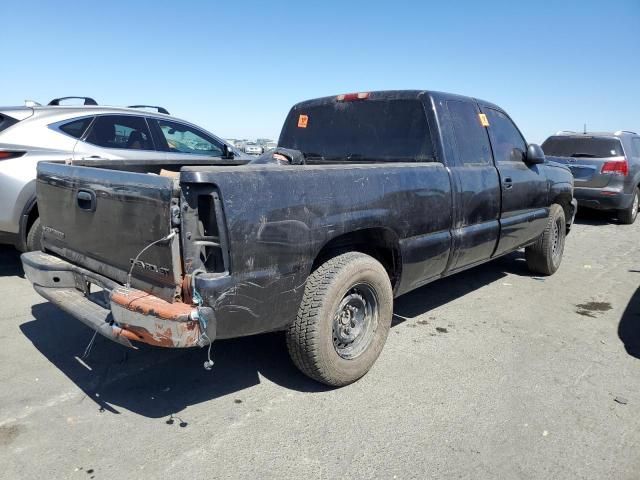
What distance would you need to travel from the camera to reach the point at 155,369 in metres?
3.52

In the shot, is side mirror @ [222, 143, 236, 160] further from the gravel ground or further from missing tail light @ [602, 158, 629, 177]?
missing tail light @ [602, 158, 629, 177]

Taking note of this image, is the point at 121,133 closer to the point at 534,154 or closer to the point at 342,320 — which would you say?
the point at 342,320

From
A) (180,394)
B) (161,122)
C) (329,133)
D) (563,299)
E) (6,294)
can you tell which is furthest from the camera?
(161,122)

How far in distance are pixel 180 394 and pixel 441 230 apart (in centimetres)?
216

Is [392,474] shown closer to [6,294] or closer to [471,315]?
[471,315]

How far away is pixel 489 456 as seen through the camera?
104 inches

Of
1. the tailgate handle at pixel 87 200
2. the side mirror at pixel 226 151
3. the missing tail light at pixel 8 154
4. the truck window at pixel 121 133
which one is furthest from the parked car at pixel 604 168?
the tailgate handle at pixel 87 200

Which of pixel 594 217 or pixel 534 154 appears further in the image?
pixel 594 217

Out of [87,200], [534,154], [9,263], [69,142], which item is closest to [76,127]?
[69,142]

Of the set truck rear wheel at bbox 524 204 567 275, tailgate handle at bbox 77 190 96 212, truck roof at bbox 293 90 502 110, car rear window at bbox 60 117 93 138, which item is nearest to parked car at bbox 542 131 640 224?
truck rear wheel at bbox 524 204 567 275

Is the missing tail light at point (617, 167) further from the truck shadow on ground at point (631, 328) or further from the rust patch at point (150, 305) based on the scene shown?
the rust patch at point (150, 305)

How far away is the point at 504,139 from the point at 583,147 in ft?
20.5

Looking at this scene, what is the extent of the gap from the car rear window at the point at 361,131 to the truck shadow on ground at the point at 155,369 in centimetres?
150

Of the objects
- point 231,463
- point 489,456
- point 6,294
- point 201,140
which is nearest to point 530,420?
point 489,456
